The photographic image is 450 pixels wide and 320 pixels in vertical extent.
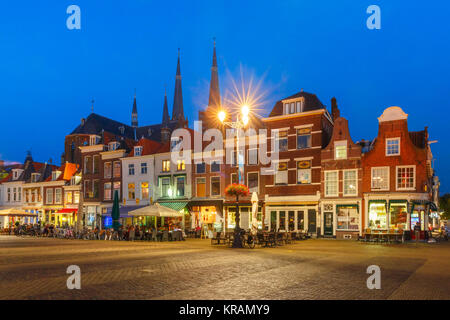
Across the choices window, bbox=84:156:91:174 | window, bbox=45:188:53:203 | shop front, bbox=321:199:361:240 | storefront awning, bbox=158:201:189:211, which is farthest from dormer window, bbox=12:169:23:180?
shop front, bbox=321:199:361:240

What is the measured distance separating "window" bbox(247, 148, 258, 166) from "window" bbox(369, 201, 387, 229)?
445 inches

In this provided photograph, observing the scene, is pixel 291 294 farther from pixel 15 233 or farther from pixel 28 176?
pixel 28 176

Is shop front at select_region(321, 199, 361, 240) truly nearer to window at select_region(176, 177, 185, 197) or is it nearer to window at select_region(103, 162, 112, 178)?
window at select_region(176, 177, 185, 197)

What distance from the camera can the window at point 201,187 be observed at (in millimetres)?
40688

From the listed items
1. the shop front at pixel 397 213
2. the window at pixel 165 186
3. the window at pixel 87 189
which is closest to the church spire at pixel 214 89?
the window at pixel 87 189

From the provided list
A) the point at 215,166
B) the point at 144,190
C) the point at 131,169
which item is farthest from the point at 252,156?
the point at 131,169

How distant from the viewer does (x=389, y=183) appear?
1235 inches

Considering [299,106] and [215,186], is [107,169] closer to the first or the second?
[215,186]

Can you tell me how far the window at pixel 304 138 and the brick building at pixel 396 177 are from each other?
5104mm

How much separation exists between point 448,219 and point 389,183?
62.0 metres

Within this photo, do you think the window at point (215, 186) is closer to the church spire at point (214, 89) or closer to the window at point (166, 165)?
the window at point (166, 165)

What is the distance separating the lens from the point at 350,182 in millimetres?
33000

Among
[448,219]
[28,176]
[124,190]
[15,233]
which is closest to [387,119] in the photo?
[124,190]

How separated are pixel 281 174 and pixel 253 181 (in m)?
2.96
